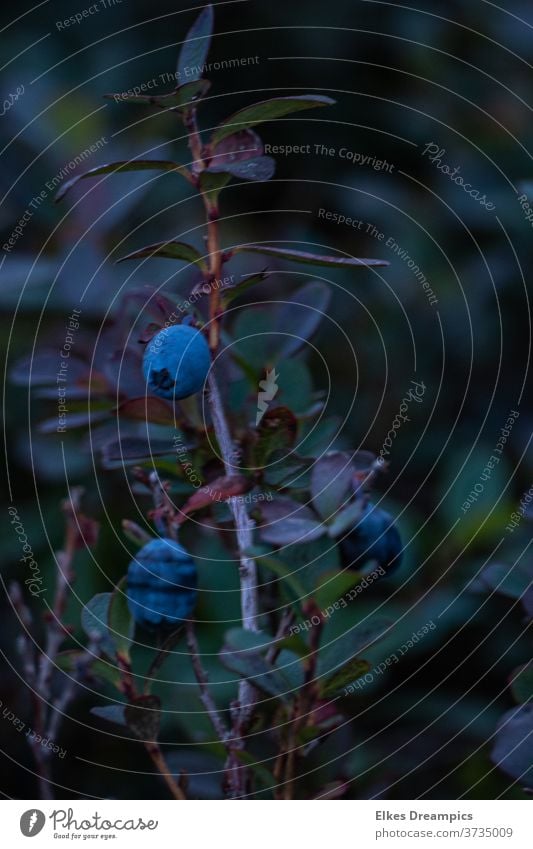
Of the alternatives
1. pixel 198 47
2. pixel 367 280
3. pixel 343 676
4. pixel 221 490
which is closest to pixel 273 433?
pixel 221 490

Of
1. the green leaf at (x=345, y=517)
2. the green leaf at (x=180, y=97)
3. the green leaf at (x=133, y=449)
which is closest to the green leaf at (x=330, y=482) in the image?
the green leaf at (x=345, y=517)

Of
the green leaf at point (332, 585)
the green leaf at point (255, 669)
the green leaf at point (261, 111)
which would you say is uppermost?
the green leaf at point (261, 111)

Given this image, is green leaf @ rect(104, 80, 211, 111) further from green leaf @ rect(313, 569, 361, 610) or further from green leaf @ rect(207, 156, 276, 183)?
green leaf @ rect(313, 569, 361, 610)

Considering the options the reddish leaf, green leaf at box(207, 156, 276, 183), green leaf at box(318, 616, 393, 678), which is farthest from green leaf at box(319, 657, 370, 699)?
green leaf at box(207, 156, 276, 183)

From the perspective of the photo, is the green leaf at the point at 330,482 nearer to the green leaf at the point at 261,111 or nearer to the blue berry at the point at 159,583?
the blue berry at the point at 159,583

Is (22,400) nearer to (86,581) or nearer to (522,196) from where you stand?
(86,581)

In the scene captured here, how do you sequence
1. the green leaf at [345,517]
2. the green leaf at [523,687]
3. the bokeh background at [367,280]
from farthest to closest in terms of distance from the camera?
the bokeh background at [367,280] → the green leaf at [523,687] → the green leaf at [345,517]

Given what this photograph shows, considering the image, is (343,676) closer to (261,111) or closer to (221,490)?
(221,490)
